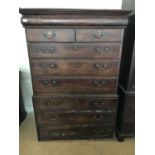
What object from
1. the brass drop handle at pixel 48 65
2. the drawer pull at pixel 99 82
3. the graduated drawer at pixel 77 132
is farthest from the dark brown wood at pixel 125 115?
the brass drop handle at pixel 48 65

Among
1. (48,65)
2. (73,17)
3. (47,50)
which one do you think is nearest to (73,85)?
(48,65)

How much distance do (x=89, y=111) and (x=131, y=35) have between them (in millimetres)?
853

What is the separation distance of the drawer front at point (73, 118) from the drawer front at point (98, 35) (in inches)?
30.0

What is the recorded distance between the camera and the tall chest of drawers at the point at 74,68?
1407 mm

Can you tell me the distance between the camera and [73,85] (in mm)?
1652

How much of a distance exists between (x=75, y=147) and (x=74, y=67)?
886 mm

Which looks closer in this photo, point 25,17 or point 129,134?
point 25,17

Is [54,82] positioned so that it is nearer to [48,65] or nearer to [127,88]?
[48,65]

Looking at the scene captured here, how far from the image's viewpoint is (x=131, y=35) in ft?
5.14

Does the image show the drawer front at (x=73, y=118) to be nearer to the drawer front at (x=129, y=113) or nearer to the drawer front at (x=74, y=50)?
the drawer front at (x=129, y=113)
